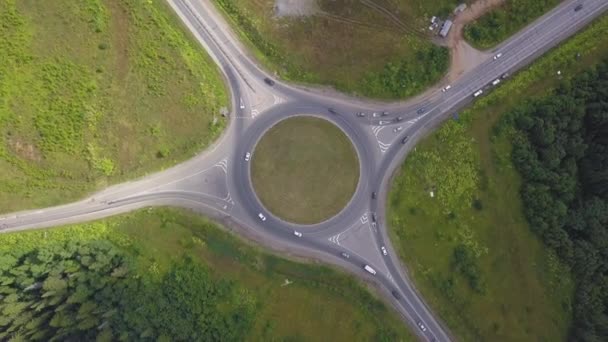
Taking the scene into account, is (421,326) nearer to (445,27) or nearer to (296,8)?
(445,27)

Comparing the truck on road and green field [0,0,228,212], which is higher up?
green field [0,0,228,212]

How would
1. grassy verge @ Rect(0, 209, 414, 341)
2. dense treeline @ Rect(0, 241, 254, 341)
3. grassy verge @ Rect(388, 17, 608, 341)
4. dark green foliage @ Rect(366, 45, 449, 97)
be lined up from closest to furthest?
dense treeline @ Rect(0, 241, 254, 341), grassy verge @ Rect(0, 209, 414, 341), grassy verge @ Rect(388, 17, 608, 341), dark green foliage @ Rect(366, 45, 449, 97)

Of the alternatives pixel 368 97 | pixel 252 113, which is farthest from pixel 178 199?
pixel 368 97

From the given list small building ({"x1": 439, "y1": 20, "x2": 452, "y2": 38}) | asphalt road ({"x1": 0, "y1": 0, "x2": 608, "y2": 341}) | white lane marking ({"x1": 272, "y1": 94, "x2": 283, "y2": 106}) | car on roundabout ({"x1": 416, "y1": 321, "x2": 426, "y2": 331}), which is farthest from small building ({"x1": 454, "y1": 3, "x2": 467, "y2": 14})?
car on roundabout ({"x1": 416, "y1": 321, "x2": 426, "y2": 331})

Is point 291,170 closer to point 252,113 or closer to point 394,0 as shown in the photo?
point 252,113

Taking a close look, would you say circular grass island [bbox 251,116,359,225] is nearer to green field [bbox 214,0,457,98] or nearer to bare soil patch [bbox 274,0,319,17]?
green field [bbox 214,0,457,98]

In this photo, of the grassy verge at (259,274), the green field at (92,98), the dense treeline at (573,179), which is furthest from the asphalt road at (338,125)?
the dense treeline at (573,179)
